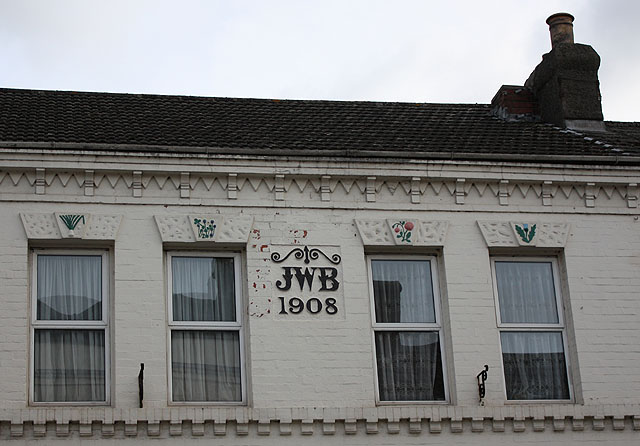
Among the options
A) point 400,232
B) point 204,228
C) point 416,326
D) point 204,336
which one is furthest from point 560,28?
point 204,336

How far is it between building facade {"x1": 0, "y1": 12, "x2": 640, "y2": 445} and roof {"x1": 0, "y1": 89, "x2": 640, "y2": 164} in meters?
0.09

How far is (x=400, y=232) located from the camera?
15125 mm

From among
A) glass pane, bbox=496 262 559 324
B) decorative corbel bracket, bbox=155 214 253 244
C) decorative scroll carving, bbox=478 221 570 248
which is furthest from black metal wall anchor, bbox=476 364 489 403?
decorative corbel bracket, bbox=155 214 253 244

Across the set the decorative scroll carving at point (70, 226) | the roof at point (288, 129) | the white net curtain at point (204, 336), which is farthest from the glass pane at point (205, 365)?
the roof at point (288, 129)

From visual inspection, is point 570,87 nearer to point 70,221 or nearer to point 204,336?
point 204,336

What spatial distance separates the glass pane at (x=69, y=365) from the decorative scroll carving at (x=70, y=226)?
47.1 inches

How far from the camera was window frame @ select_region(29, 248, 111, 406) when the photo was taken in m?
13.8

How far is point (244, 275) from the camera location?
1467cm

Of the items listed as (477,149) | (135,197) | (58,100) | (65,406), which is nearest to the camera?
(65,406)

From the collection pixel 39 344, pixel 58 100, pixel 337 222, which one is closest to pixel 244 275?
pixel 337 222

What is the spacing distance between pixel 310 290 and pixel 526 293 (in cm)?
304

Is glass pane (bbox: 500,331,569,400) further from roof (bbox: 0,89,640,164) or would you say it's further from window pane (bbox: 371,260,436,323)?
roof (bbox: 0,89,640,164)

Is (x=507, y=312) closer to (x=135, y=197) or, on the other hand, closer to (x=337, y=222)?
(x=337, y=222)

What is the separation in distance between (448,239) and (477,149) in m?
1.75
